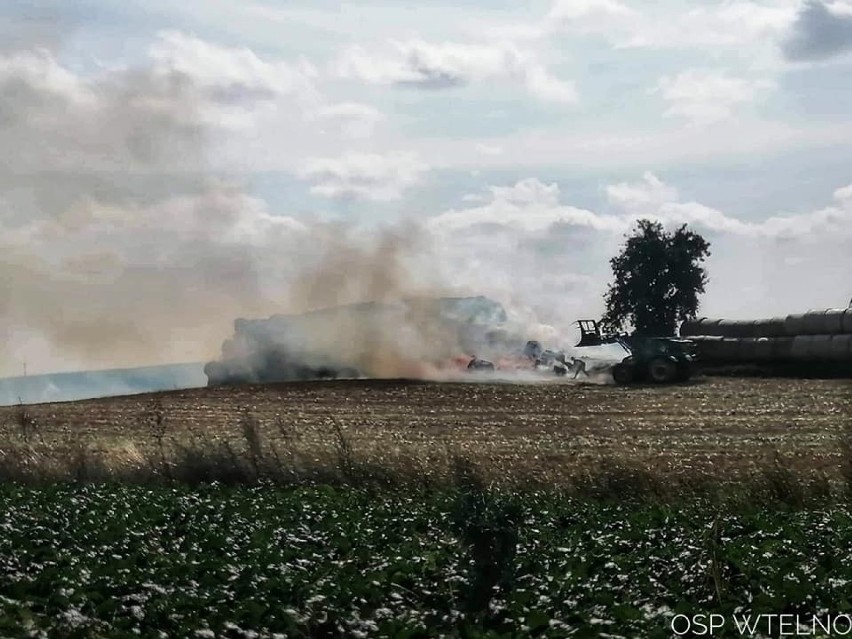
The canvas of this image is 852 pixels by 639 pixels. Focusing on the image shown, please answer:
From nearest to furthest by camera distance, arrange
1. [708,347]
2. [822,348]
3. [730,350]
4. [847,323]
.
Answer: [822,348] < [847,323] < [730,350] < [708,347]

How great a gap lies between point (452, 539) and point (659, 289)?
56.2m

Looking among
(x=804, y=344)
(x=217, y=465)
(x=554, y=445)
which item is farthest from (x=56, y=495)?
(x=804, y=344)

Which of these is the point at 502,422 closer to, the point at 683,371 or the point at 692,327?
the point at 683,371

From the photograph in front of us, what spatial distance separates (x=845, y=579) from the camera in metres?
12.6

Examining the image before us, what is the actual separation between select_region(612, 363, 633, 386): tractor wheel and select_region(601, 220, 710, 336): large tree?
18377 millimetres

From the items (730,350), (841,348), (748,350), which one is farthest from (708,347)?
(841,348)

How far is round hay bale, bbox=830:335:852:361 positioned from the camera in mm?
51950

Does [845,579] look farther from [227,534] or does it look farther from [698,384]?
[698,384]

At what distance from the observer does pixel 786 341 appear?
55.0 metres

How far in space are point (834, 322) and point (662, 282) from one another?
17.6 m

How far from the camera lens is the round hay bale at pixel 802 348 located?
176 feet

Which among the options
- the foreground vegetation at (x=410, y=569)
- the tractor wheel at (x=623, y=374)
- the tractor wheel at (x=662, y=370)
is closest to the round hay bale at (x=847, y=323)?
the tractor wheel at (x=662, y=370)

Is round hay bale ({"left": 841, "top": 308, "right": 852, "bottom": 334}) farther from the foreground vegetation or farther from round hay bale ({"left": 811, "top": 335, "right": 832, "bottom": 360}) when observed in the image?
the foreground vegetation

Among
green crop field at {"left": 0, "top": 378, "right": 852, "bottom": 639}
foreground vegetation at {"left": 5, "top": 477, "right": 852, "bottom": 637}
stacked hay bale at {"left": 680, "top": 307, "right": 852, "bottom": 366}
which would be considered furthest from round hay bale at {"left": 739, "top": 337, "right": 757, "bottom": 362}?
foreground vegetation at {"left": 5, "top": 477, "right": 852, "bottom": 637}
